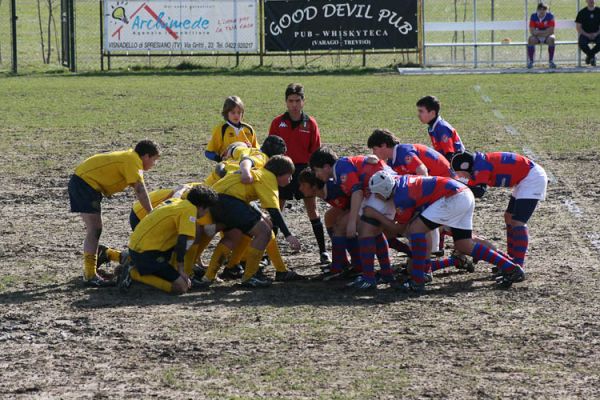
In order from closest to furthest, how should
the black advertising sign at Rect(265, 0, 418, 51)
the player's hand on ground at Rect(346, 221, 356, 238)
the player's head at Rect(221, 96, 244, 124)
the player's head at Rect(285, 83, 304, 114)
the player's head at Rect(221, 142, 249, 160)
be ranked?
1. the player's hand on ground at Rect(346, 221, 356, 238)
2. the player's head at Rect(221, 142, 249, 160)
3. the player's head at Rect(221, 96, 244, 124)
4. the player's head at Rect(285, 83, 304, 114)
5. the black advertising sign at Rect(265, 0, 418, 51)

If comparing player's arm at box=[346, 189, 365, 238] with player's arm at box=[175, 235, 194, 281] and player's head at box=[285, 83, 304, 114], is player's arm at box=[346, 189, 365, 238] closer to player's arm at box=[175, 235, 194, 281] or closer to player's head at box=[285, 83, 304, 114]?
player's arm at box=[175, 235, 194, 281]

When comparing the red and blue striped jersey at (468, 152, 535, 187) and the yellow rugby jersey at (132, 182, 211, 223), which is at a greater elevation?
the red and blue striped jersey at (468, 152, 535, 187)

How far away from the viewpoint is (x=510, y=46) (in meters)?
34.2

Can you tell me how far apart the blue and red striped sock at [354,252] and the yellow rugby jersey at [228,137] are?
1843 mm

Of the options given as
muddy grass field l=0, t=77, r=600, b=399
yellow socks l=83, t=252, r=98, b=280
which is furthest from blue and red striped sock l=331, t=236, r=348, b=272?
yellow socks l=83, t=252, r=98, b=280

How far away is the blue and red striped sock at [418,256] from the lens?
984 cm

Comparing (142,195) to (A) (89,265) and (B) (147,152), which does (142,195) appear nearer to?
(B) (147,152)

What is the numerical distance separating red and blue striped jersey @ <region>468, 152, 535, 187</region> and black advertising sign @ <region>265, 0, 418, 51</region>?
22.6 metres

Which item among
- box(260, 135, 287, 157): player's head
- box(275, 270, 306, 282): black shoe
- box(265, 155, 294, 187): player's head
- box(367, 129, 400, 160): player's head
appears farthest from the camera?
box(260, 135, 287, 157): player's head

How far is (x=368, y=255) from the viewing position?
390 inches

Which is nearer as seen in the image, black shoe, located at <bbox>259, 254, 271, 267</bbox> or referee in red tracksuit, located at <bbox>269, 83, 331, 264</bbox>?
black shoe, located at <bbox>259, 254, 271, 267</bbox>

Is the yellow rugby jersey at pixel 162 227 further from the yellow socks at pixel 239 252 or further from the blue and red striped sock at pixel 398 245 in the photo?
the blue and red striped sock at pixel 398 245

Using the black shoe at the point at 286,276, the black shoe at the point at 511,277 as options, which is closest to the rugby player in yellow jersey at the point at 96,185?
the black shoe at the point at 286,276

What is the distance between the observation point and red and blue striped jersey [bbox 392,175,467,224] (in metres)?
9.80
